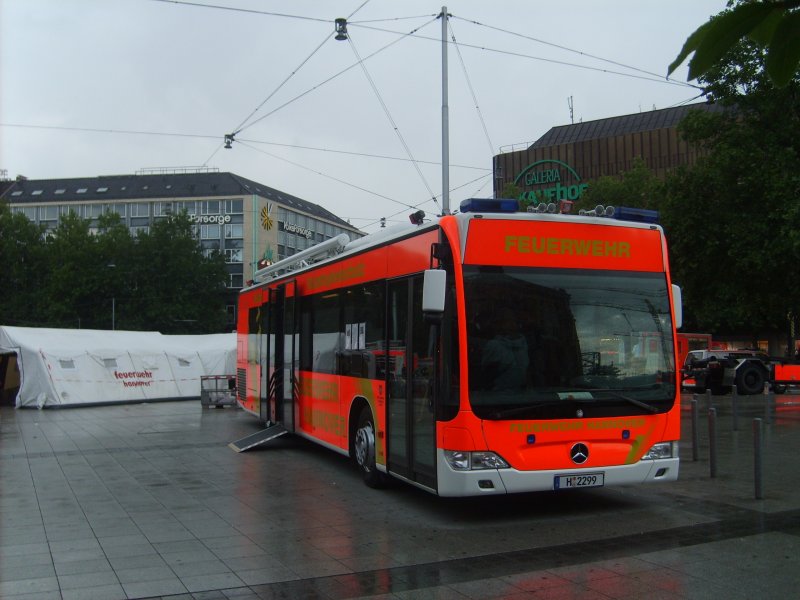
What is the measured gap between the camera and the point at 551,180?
2635 inches

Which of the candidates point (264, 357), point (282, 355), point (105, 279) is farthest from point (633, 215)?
point (105, 279)

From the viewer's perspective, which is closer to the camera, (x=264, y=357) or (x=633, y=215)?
(x=633, y=215)

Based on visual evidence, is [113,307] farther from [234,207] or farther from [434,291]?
[434,291]

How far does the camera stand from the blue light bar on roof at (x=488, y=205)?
26.3 feet

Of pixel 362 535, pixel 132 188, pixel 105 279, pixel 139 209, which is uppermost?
pixel 132 188

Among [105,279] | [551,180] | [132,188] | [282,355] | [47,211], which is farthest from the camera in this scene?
[132,188]

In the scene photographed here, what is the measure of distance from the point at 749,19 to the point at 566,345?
6.52 m

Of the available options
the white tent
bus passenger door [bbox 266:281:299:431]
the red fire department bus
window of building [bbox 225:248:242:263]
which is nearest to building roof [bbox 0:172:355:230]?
window of building [bbox 225:248:242:263]

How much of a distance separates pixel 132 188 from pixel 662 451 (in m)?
91.2

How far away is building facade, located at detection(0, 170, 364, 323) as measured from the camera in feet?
286

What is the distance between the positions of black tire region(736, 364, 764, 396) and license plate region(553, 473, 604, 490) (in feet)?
73.8

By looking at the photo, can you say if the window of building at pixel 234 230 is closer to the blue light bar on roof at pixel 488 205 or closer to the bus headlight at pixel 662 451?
the blue light bar on roof at pixel 488 205

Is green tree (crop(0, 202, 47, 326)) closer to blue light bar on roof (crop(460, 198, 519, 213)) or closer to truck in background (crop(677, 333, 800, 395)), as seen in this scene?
truck in background (crop(677, 333, 800, 395))

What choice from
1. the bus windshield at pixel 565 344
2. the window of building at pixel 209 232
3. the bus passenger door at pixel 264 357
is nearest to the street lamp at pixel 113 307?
the window of building at pixel 209 232
